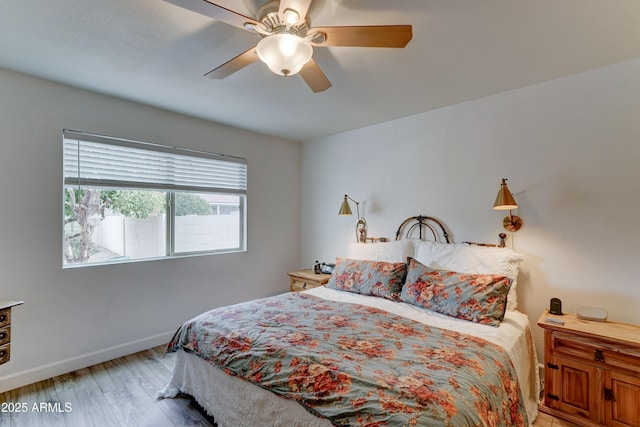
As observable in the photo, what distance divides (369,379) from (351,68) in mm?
1998

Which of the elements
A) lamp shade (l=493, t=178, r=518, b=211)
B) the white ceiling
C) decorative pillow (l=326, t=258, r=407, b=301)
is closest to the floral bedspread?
decorative pillow (l=326, t=258, r=407, b=301)

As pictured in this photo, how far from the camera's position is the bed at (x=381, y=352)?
4.20ft

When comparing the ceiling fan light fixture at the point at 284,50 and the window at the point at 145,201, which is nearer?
the ceiling fan light fixture at the point at 284,50

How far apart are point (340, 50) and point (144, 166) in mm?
2289

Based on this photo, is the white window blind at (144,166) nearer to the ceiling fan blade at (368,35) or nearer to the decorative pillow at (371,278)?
the decorative pillow at (371,278)

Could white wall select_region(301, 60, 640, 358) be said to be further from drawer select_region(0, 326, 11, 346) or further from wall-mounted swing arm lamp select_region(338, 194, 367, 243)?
drawer select_region(0, 326, 11, 346)

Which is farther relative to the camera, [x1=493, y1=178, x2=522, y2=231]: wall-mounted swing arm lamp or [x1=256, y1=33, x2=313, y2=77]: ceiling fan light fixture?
[x1=493, y1=178, x2=522, y2=231]: wall-mounted swing arm lamp

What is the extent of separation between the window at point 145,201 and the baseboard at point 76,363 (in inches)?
32.3

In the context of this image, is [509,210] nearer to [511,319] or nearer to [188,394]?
[511,319]

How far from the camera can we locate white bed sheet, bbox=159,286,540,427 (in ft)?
5.00

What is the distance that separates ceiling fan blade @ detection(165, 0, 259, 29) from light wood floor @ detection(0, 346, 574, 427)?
2359 mm

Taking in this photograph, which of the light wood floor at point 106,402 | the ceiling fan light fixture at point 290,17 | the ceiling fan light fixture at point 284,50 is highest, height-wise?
the ceiling fan light fixture at point 290,17

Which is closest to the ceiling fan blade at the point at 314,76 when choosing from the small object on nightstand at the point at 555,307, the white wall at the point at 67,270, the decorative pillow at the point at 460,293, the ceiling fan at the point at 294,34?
the ceiling fan at the point at 294,34

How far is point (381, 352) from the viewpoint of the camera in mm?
1628
